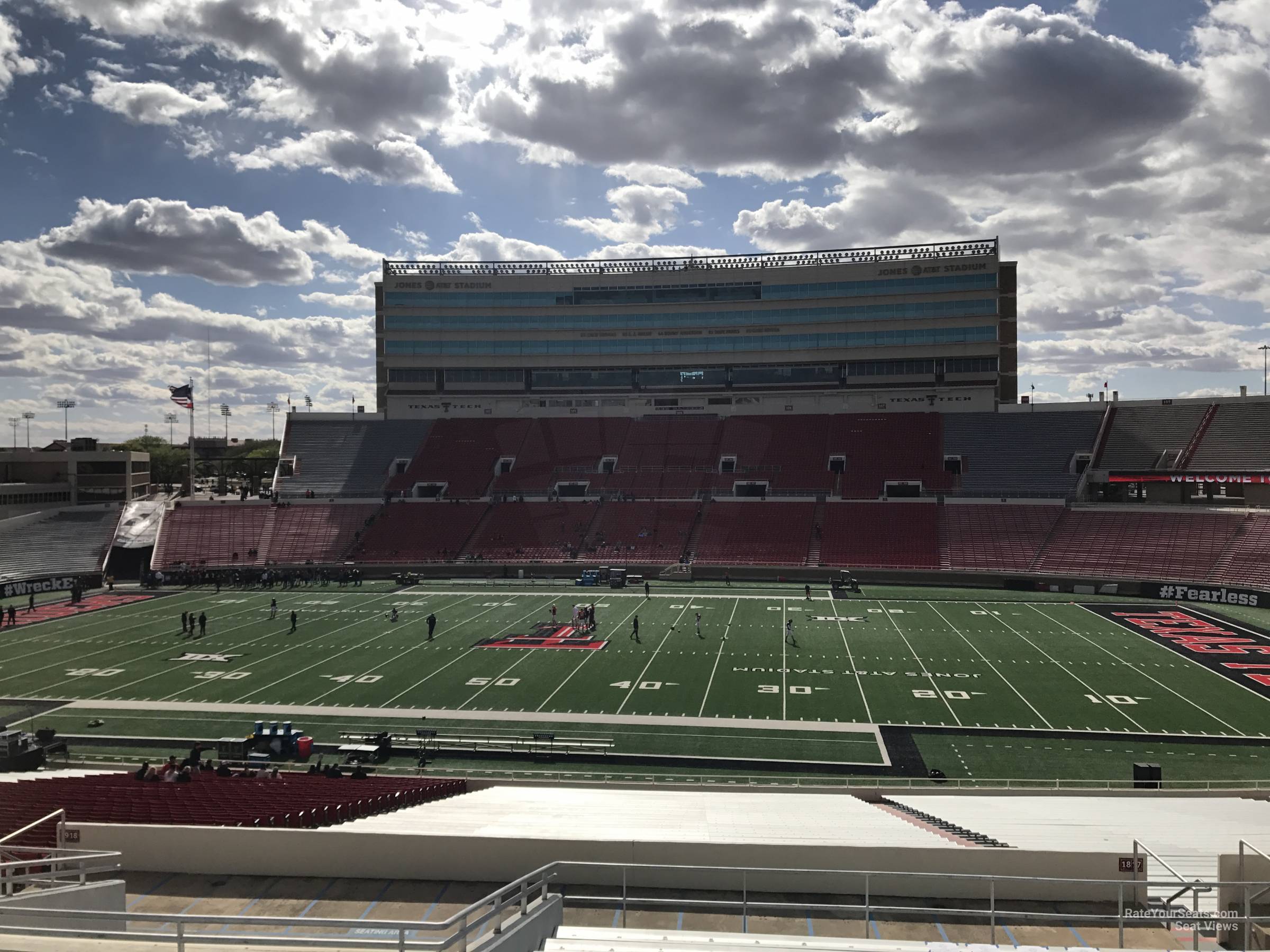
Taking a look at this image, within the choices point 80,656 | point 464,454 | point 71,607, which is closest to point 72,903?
point 80,656

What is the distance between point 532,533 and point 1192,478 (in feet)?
125

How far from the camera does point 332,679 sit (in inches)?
1035

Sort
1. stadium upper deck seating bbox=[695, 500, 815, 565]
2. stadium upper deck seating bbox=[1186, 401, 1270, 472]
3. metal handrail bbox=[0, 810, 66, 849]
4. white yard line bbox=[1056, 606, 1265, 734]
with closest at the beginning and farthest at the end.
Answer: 1. metal handrail bbox=[0, 810, 66, 849]
2. white yard line bbox=[1056, 606, 1265, 734]
3. stadium upper deck seating bbox=[1186, 401, 1270, 472]
4. stadium upper deck seating bbox=[695, 500, 815, 565]

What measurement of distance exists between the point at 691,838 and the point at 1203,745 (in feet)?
53.8

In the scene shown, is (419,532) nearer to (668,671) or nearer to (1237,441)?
(668,671)

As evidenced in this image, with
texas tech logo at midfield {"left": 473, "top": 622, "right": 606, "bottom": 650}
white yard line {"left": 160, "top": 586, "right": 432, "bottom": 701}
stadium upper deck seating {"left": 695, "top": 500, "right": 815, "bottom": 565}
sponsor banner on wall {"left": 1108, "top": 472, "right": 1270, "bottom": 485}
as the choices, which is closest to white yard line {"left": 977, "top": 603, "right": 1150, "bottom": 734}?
stadium upper deck seating {"left": 695, "top": 500, "right": 815, "bottom": 565}

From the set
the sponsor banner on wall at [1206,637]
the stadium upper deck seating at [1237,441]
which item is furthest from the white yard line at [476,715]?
the stadium upper deck seating at [1237,441]

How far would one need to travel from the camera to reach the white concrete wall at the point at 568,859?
321 inches

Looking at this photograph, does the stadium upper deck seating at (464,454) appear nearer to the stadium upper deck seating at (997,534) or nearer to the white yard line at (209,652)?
the white yard line at (209,652)

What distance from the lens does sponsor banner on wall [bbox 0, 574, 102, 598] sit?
42.8m

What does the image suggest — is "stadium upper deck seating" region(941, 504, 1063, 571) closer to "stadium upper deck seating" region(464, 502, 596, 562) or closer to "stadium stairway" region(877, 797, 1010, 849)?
"stadium upper deck seating" region(464, 502, 596, 562)

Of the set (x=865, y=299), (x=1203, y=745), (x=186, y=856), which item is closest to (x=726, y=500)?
(x=865, y=299)

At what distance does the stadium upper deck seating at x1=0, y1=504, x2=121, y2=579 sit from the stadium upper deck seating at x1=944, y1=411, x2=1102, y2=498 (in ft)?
166

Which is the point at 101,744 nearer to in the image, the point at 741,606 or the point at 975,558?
the point at 741,606
